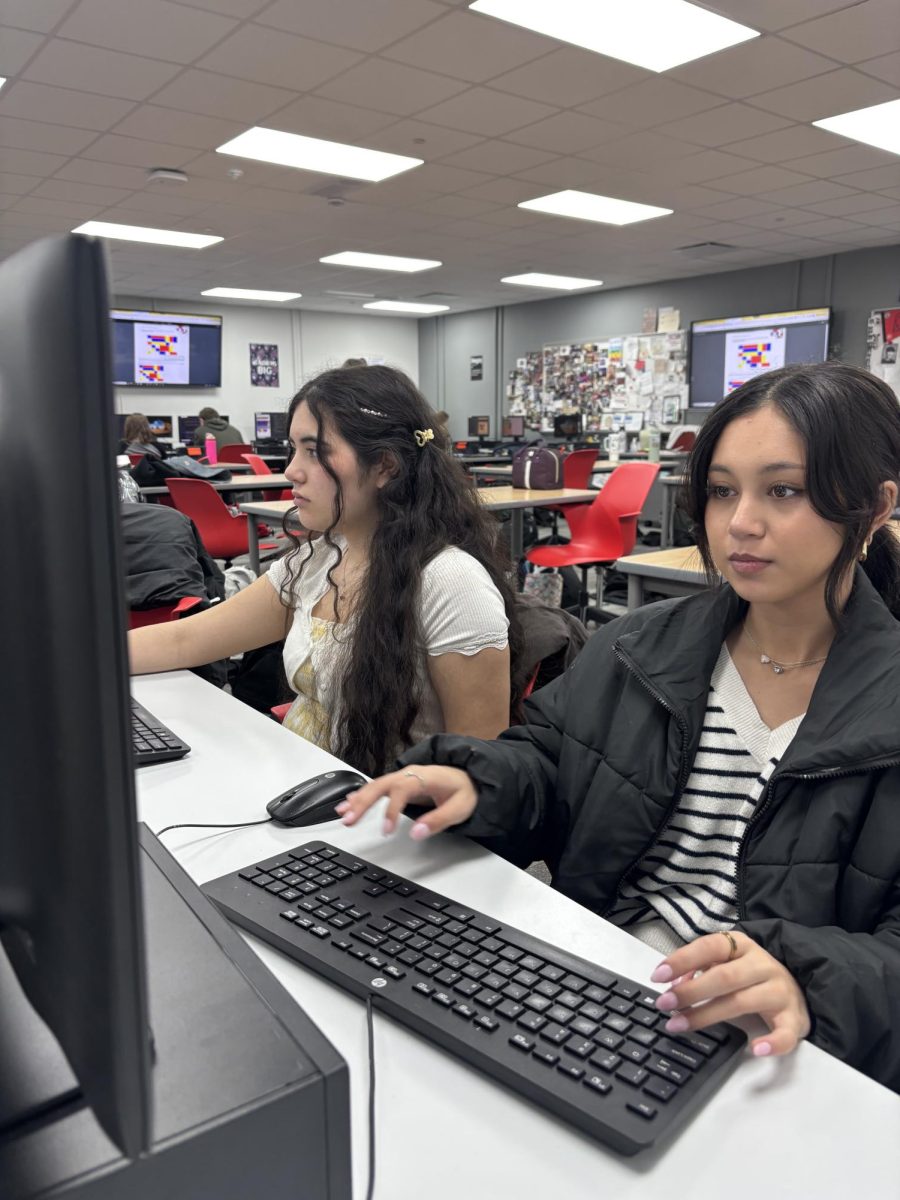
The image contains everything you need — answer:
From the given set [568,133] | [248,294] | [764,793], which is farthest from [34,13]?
[248,294]

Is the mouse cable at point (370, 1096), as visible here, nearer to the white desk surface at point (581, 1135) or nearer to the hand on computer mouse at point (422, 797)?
the white desk surface at point (581, 1135)

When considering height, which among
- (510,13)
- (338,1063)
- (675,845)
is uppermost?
(510,13)

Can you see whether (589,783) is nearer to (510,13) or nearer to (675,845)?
(675,845)

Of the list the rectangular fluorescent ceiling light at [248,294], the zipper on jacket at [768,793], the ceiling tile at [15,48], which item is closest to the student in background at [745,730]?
the zipper on jacket at [768,793]

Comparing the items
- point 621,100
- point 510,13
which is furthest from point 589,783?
point 621,100

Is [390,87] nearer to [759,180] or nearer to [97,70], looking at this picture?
[97,70]

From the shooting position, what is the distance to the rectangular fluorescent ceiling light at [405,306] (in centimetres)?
1103

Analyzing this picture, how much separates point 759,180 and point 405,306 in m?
6.44

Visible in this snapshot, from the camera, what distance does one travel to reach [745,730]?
1017mm

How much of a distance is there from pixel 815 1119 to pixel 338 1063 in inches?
13.6

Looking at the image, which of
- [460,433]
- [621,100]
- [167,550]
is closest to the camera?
[167,550]

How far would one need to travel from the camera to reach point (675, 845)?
3.38 feet

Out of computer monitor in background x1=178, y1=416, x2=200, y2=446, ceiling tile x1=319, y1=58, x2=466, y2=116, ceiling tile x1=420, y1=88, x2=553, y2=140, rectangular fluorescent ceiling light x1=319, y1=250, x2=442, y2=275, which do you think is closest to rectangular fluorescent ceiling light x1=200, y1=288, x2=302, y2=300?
computer monitor in background x1=178, y1=416, x2=200, y2=446

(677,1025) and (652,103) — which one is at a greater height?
(652,103)
